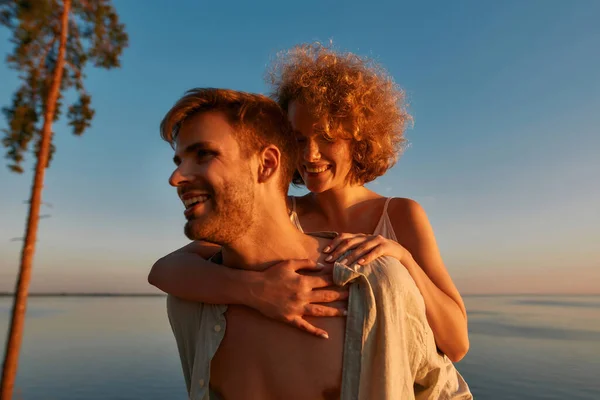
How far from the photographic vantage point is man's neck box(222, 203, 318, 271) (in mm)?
2035

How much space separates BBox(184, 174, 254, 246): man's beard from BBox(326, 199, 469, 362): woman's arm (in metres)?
0.39

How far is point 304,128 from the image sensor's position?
2.75 metres

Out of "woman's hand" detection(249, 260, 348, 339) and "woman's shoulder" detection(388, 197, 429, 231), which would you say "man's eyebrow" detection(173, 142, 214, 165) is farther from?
"woman's shoulder" detection(388, 197, 429, 231)

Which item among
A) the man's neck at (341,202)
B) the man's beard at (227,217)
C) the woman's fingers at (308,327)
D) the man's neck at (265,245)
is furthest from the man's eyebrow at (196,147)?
the man's neck at (341,202)

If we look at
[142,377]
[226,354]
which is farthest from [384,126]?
[142,377]

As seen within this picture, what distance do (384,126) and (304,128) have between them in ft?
1.90

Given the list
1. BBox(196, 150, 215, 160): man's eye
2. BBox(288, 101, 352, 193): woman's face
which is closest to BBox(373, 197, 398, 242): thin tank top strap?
BBox(288, 101, 352, 193): woman's face

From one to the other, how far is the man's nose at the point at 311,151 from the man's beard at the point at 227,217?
28.5 inches

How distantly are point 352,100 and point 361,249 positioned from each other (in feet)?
3.78

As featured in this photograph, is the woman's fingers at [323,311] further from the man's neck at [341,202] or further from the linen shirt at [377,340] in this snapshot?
the man's neck at [341,202]

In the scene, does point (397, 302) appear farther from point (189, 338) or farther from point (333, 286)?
point (189, 338)

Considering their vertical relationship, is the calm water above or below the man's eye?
below

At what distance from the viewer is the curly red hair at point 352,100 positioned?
275cm

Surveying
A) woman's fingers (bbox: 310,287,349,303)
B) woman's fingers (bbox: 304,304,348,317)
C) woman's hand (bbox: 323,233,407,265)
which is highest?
woman's hand (bbox: 323,233,407,265)
